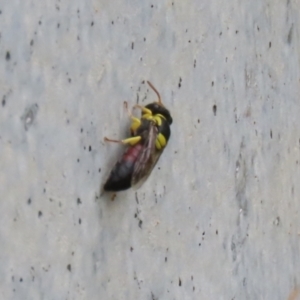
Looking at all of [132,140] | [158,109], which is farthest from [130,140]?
[158,109]

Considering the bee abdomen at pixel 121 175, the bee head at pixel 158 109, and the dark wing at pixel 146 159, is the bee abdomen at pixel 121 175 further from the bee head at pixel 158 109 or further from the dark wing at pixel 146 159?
the bee head at pixel 158 109

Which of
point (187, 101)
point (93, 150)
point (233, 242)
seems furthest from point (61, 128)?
point (233, 242)

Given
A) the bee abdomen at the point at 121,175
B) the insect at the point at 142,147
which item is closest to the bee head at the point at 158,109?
the insect at the point at 142,147

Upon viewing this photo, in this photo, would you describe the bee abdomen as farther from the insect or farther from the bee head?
the bee head

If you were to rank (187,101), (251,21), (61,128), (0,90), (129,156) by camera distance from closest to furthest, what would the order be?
(0,90) → (61,128) → (129,156) → (187,101) → (251,21)

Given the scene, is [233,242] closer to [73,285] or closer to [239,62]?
[239,62]
